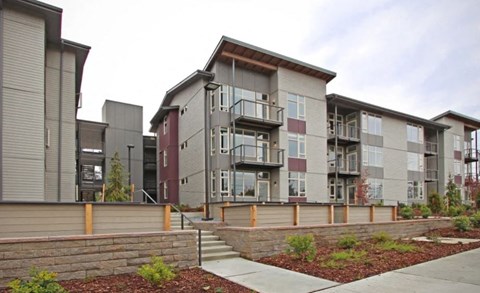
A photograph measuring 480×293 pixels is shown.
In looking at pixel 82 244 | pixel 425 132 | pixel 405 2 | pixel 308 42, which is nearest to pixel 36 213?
pixel 82 244

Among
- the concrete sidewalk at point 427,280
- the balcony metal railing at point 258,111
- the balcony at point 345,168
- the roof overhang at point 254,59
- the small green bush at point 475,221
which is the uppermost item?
the roof overhang at point 254,59

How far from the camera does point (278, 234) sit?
10.2 m

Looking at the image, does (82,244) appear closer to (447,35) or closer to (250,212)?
(250,212)

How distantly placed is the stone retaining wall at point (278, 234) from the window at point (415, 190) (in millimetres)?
17696

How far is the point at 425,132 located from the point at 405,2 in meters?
25.5

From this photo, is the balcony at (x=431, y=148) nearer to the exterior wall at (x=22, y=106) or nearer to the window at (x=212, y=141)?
the window at (x=212, y=141)

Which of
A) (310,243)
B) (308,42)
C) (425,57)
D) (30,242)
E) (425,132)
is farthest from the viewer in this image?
(425,132)

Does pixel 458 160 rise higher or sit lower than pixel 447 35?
lower

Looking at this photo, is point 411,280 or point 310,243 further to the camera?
point 310,243

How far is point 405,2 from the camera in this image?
12.3m

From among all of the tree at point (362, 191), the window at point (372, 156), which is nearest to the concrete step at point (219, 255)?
the tree at point (362, 191)

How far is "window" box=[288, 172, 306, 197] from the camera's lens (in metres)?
21.5

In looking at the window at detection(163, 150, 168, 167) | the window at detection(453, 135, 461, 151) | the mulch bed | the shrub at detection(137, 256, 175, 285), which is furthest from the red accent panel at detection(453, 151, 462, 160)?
the shrub at detection(137, 256, 175, 285)

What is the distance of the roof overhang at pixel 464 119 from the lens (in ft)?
111
